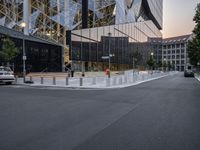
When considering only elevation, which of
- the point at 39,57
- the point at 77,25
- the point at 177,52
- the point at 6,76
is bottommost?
the point at 6,76

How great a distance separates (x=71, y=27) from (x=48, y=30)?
14.9 feet

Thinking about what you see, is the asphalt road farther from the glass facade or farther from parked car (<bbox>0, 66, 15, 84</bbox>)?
the glass facade

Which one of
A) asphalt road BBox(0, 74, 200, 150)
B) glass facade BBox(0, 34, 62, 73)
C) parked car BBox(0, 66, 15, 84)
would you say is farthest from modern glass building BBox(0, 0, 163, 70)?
asphalt road BBox(0, 74, 200, 150)

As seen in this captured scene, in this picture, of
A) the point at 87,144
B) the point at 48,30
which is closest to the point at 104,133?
the point at 87,144

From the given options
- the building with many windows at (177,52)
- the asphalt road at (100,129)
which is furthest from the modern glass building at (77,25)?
the building with many windows at (177,52)

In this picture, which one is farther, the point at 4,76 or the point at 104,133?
the point at 4,76

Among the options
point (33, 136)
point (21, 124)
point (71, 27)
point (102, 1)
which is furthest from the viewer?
point (102, 1)

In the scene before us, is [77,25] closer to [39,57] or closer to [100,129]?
[39,57]

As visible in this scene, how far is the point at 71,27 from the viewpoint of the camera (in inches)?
2050

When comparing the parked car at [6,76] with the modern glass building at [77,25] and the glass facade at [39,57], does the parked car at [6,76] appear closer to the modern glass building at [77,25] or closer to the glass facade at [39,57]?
the glass facade at [39,57]

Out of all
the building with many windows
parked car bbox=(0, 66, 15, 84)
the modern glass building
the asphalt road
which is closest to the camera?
the asphalt road

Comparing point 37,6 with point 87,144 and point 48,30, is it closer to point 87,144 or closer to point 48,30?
point 48,30

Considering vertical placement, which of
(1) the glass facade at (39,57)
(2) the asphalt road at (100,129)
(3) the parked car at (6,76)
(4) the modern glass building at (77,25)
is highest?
(4) the modern glass building at (77,25)

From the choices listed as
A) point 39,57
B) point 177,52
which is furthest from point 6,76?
Result: point 177,52
